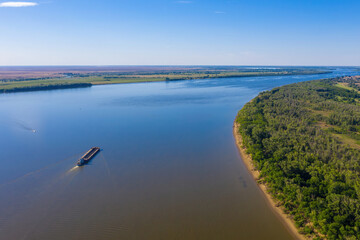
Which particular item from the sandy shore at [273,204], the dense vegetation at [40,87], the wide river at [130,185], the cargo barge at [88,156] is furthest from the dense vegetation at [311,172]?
the dense vegetation at [40,87]

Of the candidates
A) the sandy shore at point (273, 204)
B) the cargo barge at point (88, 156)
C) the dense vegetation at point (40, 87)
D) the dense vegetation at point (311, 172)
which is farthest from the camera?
the dense vegetation at point (40, 87)

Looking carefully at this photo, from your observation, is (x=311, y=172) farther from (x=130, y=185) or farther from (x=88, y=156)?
(x=88, y=156)

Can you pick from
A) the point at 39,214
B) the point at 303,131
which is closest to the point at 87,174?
the point at 39,214

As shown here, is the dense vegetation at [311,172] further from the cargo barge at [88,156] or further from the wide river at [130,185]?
the cargo barge at [88,156]

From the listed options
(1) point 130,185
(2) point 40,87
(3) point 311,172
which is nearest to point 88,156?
(1) point 130,185

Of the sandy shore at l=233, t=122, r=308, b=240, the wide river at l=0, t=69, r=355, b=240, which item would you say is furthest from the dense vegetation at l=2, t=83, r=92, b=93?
the sandy shore at l=233, t=122, r=308, b=240
